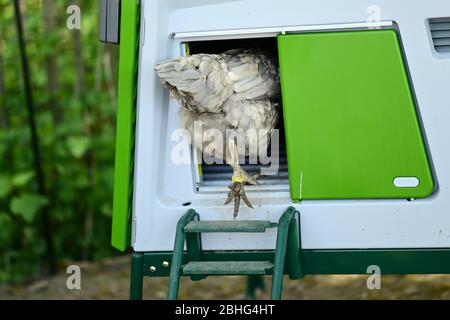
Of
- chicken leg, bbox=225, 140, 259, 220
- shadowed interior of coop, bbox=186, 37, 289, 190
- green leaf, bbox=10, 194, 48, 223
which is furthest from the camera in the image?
green leaf, bbox=10, 194, 48, 223

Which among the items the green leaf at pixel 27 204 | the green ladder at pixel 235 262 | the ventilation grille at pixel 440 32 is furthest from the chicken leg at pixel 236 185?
the green leaf at pixel 27 204

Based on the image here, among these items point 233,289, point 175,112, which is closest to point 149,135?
point 175,112

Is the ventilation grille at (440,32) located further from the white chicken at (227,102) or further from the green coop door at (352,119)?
the white chicken at (227,102)

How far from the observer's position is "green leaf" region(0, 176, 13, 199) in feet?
15.7

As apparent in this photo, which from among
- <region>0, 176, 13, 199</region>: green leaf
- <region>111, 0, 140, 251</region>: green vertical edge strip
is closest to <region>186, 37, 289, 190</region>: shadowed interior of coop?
<region>111, 0, 140, 251</region>: green vertical edge strip

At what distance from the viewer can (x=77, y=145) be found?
495 centimetres

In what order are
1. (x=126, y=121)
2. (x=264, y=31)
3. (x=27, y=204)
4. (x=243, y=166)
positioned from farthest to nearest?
1. (x=27, y=204)
2. (x=243, y=166)
3. (x=126, y=121)
4. (x=264, y=31)

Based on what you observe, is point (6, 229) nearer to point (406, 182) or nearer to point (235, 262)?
point (235, 262)

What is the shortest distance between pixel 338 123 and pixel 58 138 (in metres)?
2.71

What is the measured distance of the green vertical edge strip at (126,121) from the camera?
9.86 ft

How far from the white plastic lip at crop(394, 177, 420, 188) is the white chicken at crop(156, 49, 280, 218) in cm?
55

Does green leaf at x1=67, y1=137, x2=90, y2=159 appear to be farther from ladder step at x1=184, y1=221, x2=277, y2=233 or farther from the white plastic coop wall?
ladder step at x1=184, y1=221, x2=277, y2=233

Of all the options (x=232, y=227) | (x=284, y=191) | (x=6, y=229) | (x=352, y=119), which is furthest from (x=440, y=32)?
(x=6, y=229)
